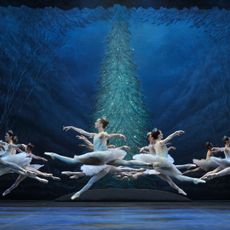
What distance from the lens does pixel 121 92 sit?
1208cm

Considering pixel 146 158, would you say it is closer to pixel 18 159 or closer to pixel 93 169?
pixel 93 169

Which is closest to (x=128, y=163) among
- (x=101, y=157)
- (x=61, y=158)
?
(x=101, y=157)

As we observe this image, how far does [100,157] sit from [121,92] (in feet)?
15.5

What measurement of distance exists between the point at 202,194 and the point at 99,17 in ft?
17.6

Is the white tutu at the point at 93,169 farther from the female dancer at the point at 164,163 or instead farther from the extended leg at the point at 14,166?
the extended leg at the point at 14,166

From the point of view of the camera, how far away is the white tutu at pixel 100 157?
7438 millimetres

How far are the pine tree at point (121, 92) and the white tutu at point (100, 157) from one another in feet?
13.3

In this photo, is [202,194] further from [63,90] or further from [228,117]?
[63,90]

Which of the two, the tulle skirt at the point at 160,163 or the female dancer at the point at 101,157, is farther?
the tulle skirt at the point at 160,163

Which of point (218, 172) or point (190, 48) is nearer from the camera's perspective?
point (218, 172)

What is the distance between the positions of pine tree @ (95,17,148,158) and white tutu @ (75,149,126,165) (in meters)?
4.05

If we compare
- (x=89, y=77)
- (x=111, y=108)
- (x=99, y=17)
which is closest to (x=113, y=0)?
(x=99, y=17)

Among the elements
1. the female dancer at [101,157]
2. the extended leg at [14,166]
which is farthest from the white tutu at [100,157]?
the extended leg at [14,166]

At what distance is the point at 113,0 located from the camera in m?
12.6
